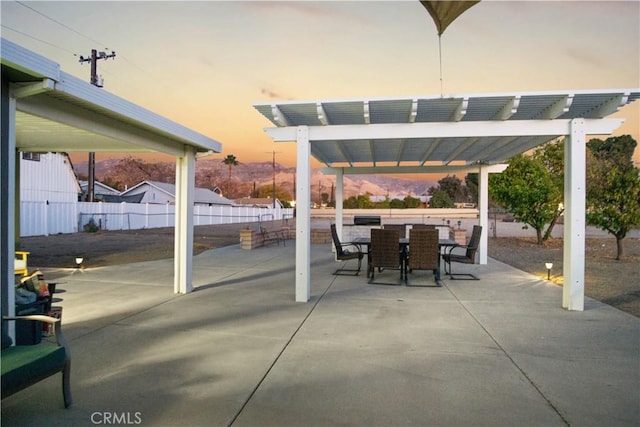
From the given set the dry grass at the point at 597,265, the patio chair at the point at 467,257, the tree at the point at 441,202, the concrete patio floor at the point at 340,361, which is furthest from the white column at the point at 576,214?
the tree at the point at 441,202

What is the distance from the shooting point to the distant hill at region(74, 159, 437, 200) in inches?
3467

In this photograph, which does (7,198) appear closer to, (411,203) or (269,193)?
(411,203)

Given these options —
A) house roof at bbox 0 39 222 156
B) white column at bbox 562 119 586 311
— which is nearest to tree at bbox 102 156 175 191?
house roof at bbox 0 39 222 156

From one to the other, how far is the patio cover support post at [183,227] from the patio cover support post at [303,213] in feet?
6.23

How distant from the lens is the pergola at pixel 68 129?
3086 mm

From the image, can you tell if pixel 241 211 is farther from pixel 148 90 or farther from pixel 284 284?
pixel 284 284

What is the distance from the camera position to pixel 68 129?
530 cm

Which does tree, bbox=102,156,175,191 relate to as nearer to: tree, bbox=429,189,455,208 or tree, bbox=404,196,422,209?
tree, bbox=404,196,422,209

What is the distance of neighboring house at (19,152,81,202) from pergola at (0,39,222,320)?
13.9 meters

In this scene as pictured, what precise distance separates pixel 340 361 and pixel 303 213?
285 cm

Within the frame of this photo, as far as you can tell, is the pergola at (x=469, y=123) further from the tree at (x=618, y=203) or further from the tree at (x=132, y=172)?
the tree at (x=132, y=172)

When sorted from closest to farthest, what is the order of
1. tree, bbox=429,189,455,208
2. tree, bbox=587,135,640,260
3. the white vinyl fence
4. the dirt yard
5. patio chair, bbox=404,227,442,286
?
1. the dirt yard
2. patio chair, bbox=404,227,442,286
3. tree, bbox=587,135,640,260
4. the white vinyl fence
5. tree, bbox=429,189,455,208

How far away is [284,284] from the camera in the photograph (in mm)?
7328

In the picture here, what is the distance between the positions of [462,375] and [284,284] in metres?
4.49
